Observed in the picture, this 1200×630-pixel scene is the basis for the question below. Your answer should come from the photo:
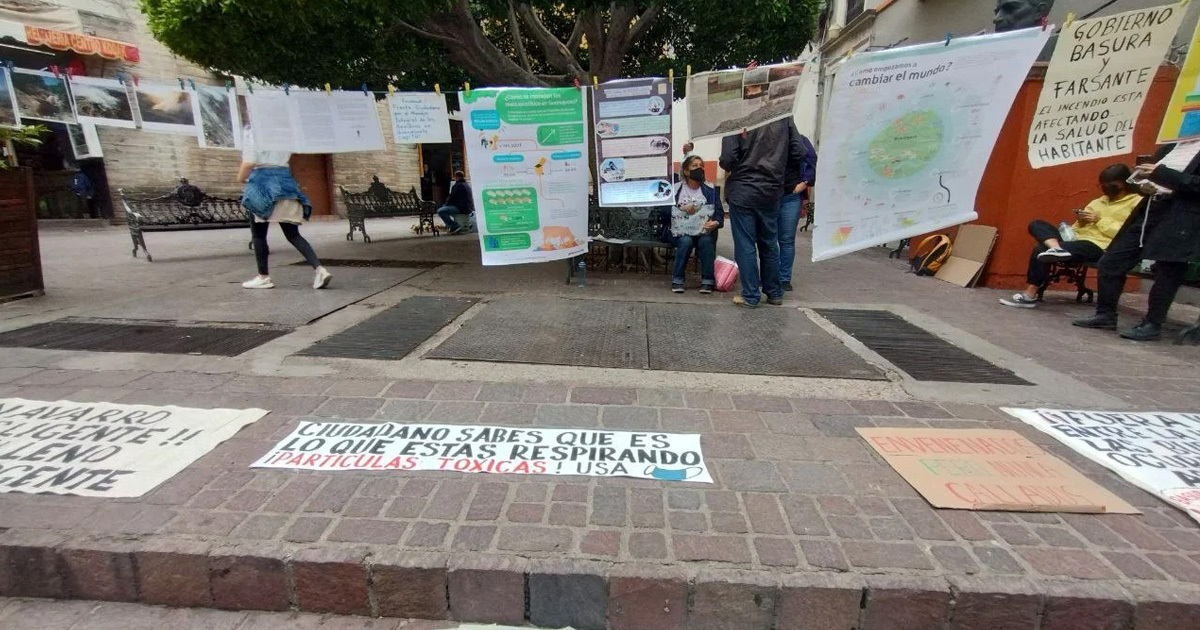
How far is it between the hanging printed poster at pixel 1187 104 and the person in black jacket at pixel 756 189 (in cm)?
287

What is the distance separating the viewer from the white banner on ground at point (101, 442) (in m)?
2.35

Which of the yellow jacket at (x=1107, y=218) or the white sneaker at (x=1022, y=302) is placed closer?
the yellow jacket at (x=1107, y=218)

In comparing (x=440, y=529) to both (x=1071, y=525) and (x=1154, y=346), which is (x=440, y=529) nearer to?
(x=1071, y=525)

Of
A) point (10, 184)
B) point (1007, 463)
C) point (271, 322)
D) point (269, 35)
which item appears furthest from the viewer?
point (269, 35)

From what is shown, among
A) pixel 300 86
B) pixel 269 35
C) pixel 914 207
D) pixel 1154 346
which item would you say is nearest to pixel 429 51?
pixel 300 86

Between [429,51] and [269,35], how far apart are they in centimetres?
259

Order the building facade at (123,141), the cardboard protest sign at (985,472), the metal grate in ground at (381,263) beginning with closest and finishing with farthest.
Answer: the cardboard protest sign at (985,472)
the metal grate in ground at (381,263)
the building facade at (123,141)

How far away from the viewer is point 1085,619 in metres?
1.83

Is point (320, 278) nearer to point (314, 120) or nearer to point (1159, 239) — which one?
point (314, 120)

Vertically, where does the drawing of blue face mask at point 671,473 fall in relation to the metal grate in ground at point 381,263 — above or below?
below

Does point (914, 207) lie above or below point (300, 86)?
below

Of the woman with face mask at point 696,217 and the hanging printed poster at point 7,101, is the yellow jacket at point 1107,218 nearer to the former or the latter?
the woman with face mask at point 696,217

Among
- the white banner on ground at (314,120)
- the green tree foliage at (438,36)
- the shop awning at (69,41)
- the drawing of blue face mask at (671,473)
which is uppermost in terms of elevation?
the shop awning at (69,41)

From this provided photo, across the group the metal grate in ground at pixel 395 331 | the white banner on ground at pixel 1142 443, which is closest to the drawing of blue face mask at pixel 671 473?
the white banner on ground at pixel 1142 443
